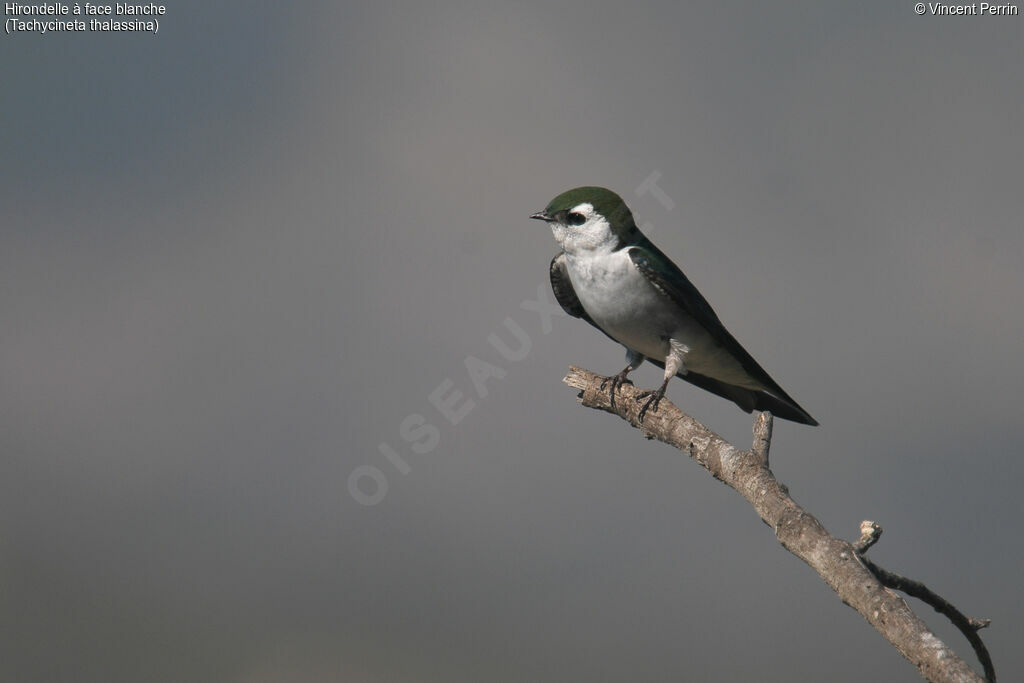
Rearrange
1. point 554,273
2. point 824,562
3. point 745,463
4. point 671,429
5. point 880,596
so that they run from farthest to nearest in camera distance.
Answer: point 554,273, point 671,429, point 745,463, point 824,562, point 880,596

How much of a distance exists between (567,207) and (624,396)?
2.13 meters

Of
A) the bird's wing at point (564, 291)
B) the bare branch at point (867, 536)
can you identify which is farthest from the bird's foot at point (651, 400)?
the bare branch at point (867, 536)

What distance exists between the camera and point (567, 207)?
10180mm

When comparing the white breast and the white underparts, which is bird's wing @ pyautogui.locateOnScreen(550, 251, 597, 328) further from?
the white underparts

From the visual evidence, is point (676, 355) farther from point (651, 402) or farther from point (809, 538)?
point (809, 538)

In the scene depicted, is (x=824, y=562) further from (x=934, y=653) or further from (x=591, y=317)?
(x=591, y=317)

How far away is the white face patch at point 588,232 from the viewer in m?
10.1

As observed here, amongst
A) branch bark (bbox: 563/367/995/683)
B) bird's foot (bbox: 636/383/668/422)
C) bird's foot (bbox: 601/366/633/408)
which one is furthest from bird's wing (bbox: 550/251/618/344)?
branch bark (bbox: 563/367/995/683)

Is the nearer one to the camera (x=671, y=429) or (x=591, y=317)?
(x=671, y=429)

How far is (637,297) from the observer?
997cm

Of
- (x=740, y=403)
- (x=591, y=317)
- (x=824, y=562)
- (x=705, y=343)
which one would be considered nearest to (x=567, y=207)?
(x=591, y=317)

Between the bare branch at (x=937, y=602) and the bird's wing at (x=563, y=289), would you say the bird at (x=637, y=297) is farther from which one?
the bare branch at (x=937, y=602)

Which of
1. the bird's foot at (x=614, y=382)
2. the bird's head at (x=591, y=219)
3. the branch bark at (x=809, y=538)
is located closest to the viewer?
the branch bark at (x=809, y=538)

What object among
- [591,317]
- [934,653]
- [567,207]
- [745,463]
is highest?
[567,207]
